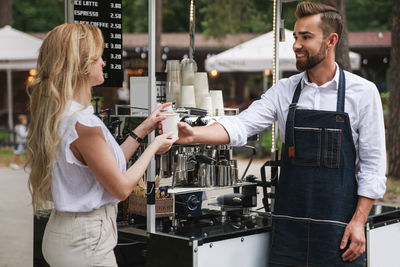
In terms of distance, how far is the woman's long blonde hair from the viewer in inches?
84.1

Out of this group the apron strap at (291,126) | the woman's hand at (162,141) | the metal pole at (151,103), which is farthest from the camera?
the metal pole at (151,103)

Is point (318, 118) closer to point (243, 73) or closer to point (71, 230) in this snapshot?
point (71, 230)

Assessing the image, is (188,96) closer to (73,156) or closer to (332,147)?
(332,147)

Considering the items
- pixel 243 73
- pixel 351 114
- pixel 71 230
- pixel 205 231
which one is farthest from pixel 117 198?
pixel 243 73

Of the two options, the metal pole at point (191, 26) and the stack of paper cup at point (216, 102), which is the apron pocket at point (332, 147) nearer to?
the stack of paper cup at point (216, 102)

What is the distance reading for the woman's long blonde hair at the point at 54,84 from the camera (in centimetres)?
214

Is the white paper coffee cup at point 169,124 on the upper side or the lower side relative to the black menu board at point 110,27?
lower

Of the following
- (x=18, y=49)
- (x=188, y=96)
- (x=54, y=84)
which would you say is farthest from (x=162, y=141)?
A: (x=18, y=49)

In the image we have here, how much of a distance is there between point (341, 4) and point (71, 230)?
7.23 metres

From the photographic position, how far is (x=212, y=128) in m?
2.81

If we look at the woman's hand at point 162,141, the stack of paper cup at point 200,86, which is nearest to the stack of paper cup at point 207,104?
the stack of paper cup at point 200,86

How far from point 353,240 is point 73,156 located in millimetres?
1304

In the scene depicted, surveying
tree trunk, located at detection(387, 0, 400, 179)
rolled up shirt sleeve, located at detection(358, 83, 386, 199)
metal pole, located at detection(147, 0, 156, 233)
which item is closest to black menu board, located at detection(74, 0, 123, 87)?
metal pole, located at detection(147, 0, 156, 233)

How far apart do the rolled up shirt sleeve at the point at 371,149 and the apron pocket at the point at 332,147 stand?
0.32ft
